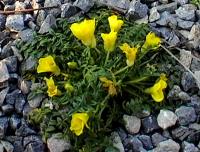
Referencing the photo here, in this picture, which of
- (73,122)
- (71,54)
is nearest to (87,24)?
(71,54)

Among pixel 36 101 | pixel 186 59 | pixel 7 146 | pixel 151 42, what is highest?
pixel 151 42

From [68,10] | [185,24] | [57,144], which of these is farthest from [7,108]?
[185,24]

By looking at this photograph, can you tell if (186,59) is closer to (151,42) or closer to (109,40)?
(151,42)

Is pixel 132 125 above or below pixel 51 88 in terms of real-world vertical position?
below

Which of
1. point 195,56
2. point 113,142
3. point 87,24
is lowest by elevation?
point 113,142

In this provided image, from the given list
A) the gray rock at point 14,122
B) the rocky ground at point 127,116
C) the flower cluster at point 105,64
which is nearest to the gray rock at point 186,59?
the rocky ground at point 127,116

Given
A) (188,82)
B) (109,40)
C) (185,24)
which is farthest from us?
(185,24)

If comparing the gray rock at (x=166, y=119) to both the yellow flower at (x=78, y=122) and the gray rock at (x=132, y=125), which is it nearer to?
the gray rock at (x=132, y=125)

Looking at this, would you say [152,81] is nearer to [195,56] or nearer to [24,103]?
[195,56]
